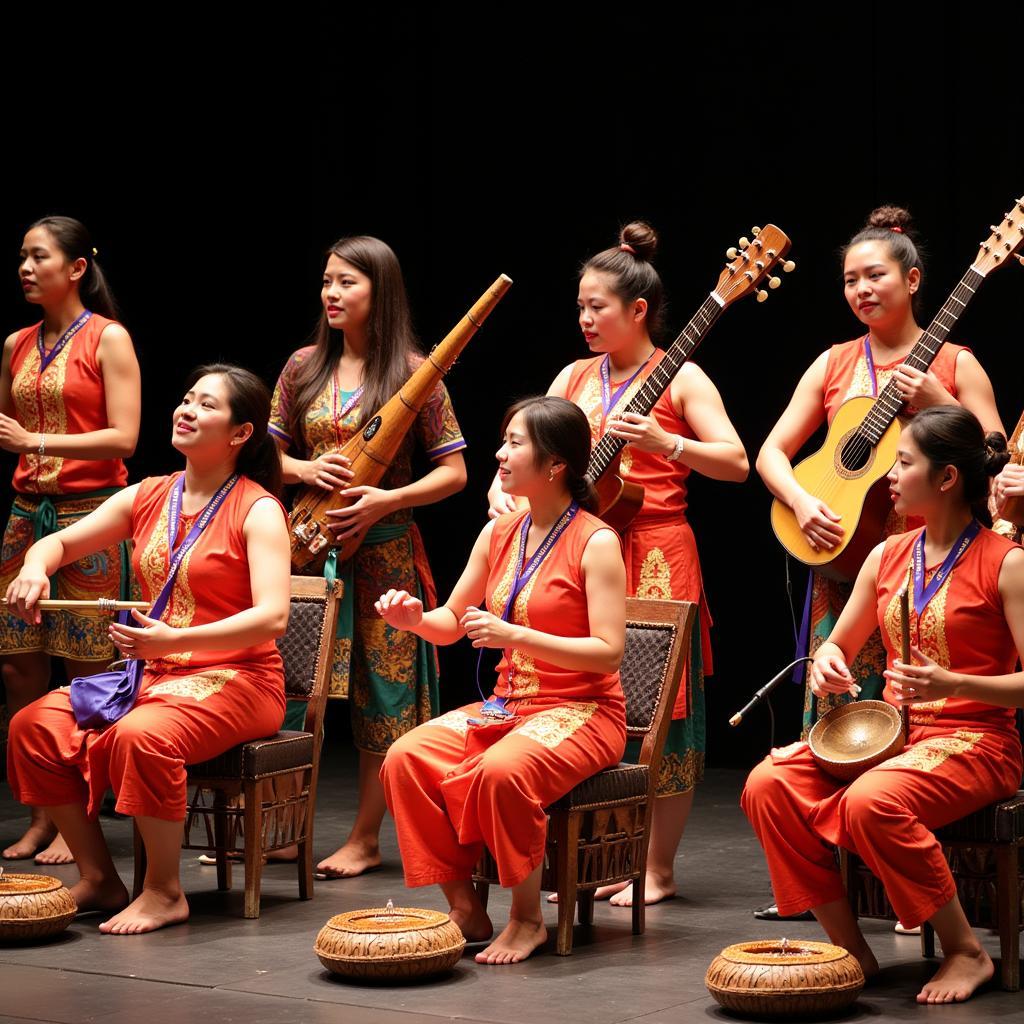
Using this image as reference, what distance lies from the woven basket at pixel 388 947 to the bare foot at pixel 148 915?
62 cm

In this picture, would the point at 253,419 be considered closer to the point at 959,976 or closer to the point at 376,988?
the point at 376,988

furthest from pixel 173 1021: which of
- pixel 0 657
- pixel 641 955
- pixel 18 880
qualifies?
pixel 0 657

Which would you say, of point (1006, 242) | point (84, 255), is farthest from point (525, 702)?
point (84, 255)

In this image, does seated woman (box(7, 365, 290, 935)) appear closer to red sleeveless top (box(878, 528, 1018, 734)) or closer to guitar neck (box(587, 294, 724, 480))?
guitar neck (box(587, 294, 724, 480))

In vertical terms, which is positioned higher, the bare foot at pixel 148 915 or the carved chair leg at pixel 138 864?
the carved chair leg at pixel 138 864

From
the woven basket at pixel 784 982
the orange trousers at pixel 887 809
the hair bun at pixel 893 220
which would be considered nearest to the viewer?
the woven basket at pixel 784 982

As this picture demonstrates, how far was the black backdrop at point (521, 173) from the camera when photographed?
5848 mm

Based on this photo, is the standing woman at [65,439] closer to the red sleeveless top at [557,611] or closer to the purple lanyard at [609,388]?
the purple lanyard at [609,388]

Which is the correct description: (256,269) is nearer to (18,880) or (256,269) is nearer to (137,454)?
(137,454)

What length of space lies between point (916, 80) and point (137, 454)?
330cm

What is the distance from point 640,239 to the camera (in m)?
4.70

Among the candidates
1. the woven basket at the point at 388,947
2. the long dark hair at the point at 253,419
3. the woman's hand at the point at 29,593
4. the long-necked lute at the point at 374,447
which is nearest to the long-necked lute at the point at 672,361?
the long-necked lute at the point at 374,447

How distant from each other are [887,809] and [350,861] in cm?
186

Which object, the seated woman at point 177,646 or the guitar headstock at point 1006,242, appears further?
the guitar headstock at point 1006,242
